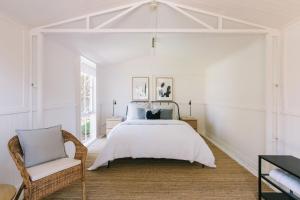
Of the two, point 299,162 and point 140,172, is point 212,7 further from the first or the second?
point 140,172

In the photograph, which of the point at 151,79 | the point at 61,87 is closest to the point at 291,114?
the point at 61,87

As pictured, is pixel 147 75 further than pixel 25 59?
Yes

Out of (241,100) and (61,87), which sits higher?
(61,87)

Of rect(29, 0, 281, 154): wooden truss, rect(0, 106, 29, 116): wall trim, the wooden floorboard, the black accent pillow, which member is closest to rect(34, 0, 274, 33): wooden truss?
rect(29, 0, 281, 154): wooden truss

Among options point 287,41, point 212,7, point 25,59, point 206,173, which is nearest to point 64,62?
point 25,59

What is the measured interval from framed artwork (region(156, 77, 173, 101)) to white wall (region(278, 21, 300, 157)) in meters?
3.72

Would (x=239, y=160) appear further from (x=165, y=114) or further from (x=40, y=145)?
(x=40, y=145)

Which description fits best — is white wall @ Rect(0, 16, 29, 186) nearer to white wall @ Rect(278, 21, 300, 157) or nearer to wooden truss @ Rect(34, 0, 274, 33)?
wooden truss @ Rect(34, 0, 274, 33)

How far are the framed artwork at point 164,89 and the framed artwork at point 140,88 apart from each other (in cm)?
34

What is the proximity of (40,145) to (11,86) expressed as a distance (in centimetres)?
82

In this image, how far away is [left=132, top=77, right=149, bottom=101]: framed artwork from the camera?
623cm

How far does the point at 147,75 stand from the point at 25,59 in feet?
12.8

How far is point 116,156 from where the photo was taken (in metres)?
3.48

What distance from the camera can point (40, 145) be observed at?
2.27 meters
